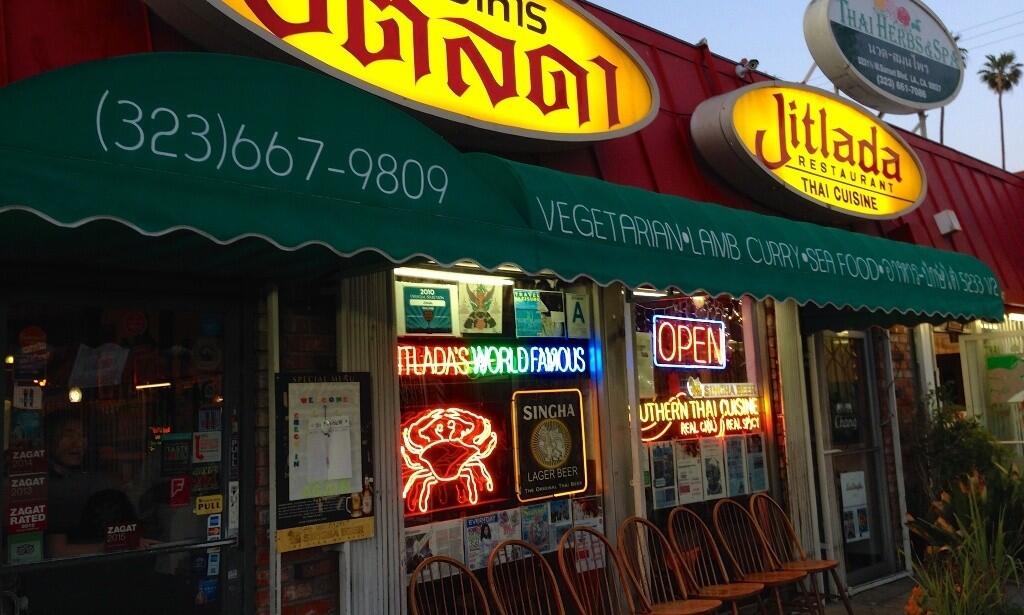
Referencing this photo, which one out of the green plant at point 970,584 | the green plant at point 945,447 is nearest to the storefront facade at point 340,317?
the green plant at point 970,584

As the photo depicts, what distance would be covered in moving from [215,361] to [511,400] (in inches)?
72.8

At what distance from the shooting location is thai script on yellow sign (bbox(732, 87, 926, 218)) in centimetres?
630

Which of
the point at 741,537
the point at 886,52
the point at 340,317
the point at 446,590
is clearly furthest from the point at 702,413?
the point at 886,52

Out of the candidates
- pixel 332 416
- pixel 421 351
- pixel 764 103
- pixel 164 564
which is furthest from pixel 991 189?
pixel 164 564

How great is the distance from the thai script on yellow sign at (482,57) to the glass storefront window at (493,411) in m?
0.99

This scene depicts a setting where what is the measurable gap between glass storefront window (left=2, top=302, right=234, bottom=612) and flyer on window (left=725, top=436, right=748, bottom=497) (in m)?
3.90

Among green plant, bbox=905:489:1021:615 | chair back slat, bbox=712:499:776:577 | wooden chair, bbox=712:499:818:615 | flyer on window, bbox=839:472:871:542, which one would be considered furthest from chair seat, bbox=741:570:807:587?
flyer on window, bbox=839:472:871:542

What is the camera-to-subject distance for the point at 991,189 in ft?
31.9

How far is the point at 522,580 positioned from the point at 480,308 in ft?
5.21

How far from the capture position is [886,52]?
7.62 m

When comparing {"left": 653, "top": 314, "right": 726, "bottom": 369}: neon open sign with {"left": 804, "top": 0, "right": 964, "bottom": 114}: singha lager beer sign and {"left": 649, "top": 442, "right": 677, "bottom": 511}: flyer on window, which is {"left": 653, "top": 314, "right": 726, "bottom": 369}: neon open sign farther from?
{"left": 804, "top": 0, "right": 964, "bottom": 114}: singha lager beer sign

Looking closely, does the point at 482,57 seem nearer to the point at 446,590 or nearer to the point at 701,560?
the point at 446,590

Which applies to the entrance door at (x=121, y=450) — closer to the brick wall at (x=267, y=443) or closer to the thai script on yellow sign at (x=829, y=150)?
the brick wall at (x=267, y=443)

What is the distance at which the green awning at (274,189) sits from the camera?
2549 mm
